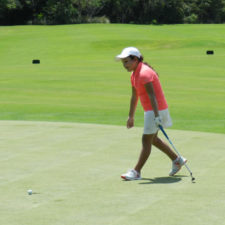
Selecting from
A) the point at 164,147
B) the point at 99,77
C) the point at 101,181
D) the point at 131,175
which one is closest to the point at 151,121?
the point at 164,147

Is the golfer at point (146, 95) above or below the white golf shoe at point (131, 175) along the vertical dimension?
above

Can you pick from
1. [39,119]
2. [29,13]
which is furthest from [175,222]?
[29,13]

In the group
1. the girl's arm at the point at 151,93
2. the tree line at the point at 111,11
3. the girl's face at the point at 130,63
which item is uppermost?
the girl's face at the point at 130,63

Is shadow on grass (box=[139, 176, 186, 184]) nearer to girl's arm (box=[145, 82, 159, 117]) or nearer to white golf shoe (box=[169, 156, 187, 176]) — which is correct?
white golf shoe (box=[169, 156, 187, 176])

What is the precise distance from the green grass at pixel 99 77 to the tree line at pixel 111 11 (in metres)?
23.8

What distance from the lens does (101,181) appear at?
9055mm

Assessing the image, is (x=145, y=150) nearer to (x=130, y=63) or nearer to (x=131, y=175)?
(x=131, y=175)

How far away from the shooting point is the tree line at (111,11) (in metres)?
80.6

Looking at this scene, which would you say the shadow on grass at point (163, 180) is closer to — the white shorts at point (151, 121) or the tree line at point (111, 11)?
the white shorts at point (151, 121)

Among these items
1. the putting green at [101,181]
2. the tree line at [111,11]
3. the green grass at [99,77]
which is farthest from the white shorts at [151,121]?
the tree line at [111,11]

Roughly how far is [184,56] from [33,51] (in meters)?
11.3

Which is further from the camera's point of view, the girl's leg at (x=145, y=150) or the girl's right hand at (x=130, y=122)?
the girl's right hand at (x=130, y=122)

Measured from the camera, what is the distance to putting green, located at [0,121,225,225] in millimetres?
7047

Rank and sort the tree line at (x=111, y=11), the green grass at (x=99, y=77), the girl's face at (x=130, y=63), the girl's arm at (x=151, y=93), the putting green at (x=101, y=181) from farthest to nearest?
the tree line at (x=111, y=11) < the green grass at (x=99, y=77) < the girl's face at (x=130, y=63) < the girl's arm at (x=151, y=93) < the putting green at (x=101, y=181)
